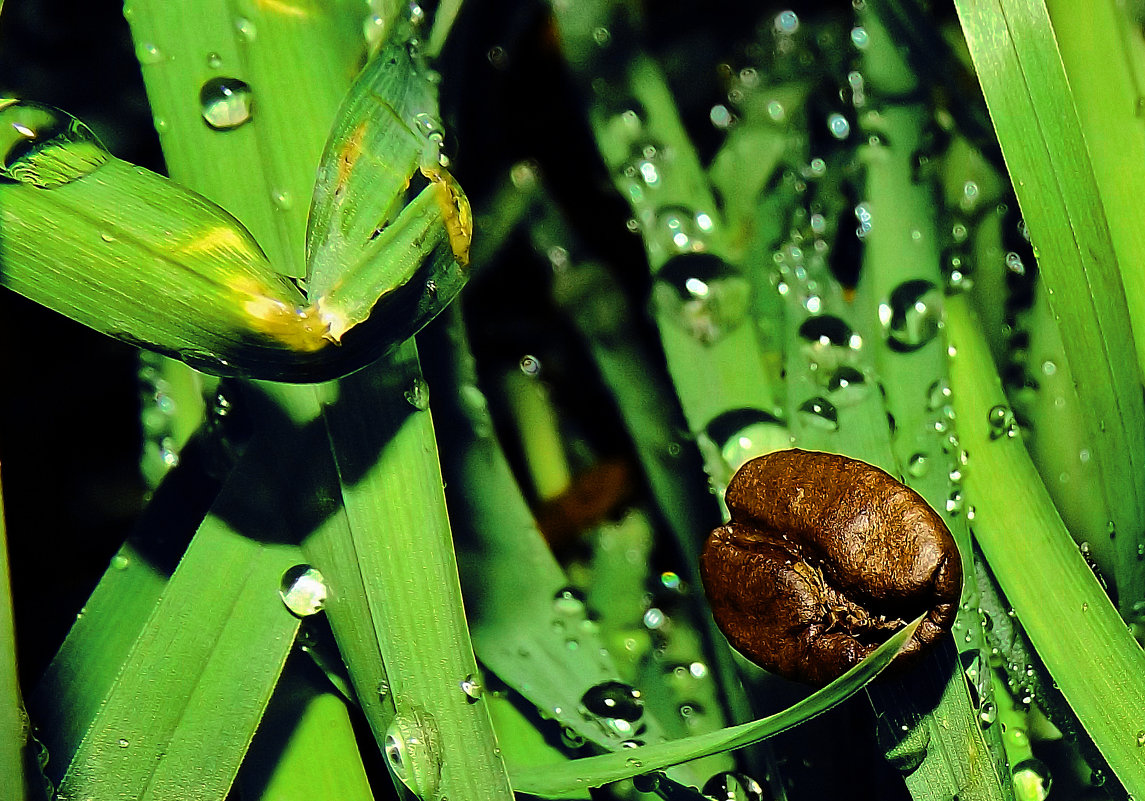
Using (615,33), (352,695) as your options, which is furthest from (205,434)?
(615,33)

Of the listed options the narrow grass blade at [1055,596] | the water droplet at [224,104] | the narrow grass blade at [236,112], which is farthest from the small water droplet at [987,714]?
the water droplet at [224,104]

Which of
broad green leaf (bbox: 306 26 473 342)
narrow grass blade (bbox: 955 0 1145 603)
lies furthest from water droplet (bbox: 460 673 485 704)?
narrow grass blade (bbox: 955 0 1145 603)

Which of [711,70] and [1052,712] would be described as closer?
[1052,712]

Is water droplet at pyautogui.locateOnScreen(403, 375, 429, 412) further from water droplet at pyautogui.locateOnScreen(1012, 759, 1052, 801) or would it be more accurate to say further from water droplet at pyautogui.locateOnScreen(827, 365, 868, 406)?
water droplet at pyautogui.locateOnScreen(1012, 759, 1052, 801)

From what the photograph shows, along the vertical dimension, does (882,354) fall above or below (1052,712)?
above

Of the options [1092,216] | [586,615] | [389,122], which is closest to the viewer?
[389,122]

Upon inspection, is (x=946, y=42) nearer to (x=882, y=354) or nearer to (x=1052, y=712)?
(x=882, y=354)
